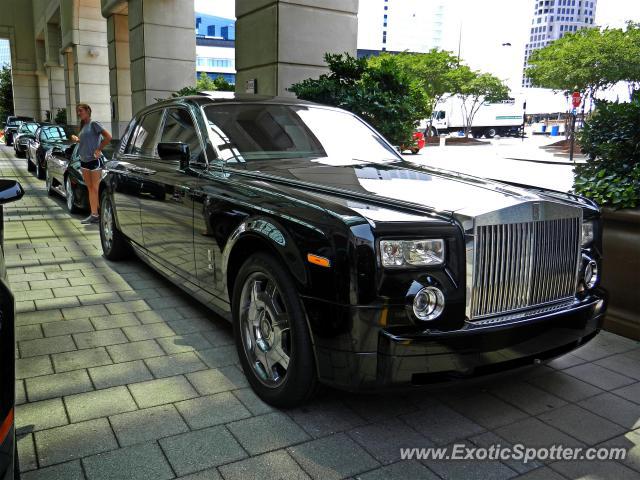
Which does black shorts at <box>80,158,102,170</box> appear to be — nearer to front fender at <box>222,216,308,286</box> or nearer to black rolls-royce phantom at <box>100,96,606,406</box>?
black rolls-royce phantom at <box>100,96,606,406</box>

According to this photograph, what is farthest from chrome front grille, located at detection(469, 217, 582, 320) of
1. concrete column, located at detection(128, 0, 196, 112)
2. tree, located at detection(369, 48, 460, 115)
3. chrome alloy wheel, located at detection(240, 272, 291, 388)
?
tree, located at detection(369, 48, 460, 115)

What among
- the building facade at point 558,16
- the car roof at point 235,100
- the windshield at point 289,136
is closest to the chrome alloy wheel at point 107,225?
the car roof at point 235,100

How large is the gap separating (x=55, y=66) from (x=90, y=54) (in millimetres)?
14417

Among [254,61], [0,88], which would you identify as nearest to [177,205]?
[254,61]

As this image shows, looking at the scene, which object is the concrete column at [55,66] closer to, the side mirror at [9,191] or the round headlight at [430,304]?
the side mirror at [9,191]

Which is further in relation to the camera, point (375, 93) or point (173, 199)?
point (375, 93)

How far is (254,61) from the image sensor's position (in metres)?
10.5

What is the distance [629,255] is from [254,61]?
7.73 m

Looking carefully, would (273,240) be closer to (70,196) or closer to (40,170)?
(70,196)

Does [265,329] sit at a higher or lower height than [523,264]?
lower

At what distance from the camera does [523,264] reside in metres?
2.99

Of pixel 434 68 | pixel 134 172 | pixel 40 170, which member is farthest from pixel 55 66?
pixel 134 172

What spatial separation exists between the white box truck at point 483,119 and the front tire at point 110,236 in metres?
51.8

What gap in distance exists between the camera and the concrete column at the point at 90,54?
2630 centimetres
